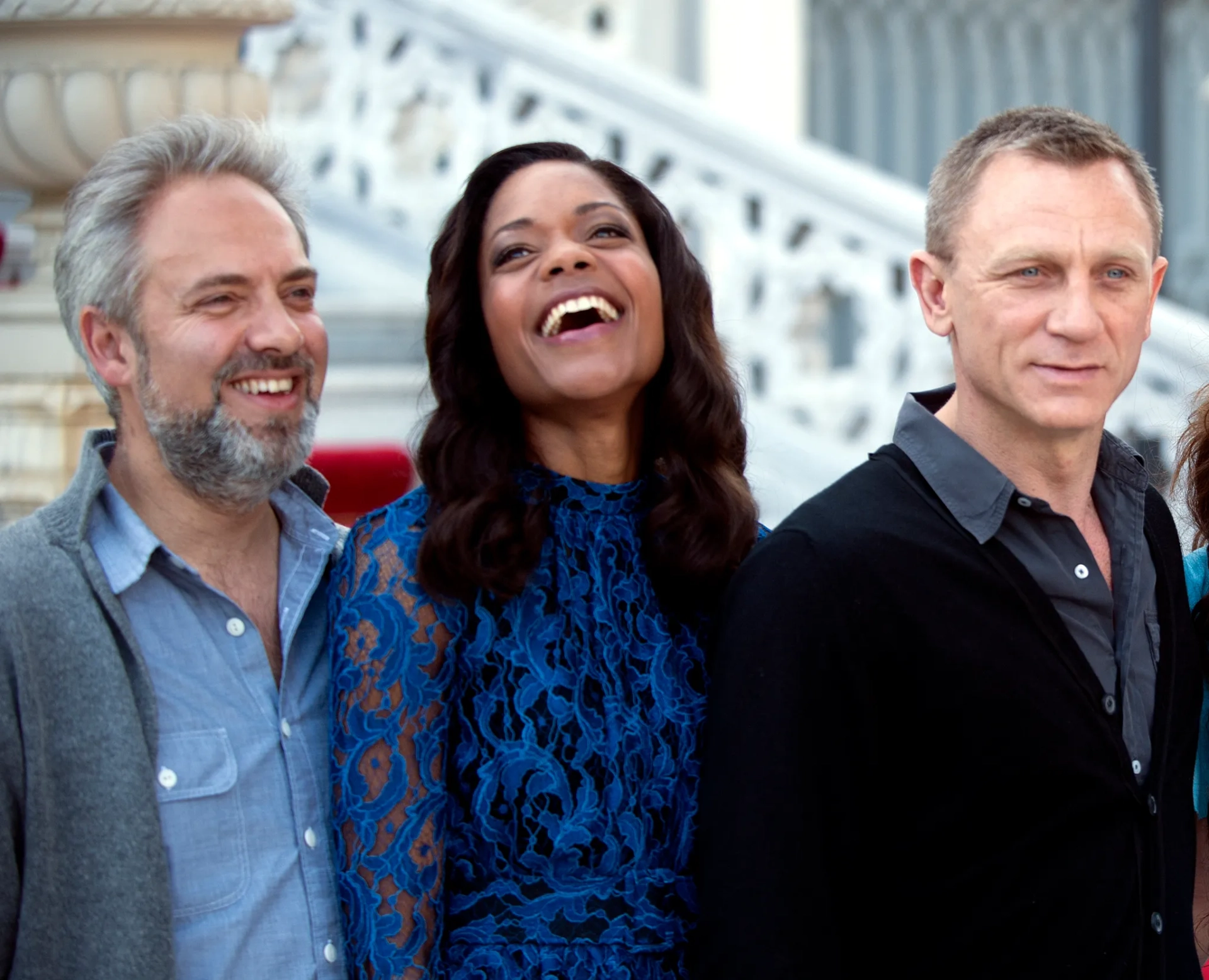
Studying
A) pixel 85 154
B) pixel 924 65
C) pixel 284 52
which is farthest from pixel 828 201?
pixel 924 65

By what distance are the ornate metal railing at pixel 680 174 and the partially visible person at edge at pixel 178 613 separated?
3286 mm

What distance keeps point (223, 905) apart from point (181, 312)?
81 centimetres

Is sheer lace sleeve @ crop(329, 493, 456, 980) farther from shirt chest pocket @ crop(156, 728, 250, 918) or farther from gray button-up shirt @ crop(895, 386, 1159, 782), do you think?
gray button-up shirt @ crop(895, 386, 1159, 782)

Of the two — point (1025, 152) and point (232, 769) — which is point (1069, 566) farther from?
point (232, 769)

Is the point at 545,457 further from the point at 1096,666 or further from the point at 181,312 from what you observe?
the point at 1096,666

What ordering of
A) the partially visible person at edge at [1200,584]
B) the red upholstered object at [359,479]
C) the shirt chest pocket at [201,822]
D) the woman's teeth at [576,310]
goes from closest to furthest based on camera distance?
the shirt chest pocket at [201,822] → the woman's teeth at [576,310] → the partially visible person at edge at [1200,584] → the red upholstered object at [359,479]

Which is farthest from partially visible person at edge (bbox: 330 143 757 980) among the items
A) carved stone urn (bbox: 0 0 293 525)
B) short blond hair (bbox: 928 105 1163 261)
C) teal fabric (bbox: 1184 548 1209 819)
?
carved stone urn (bbox: 0 0 293 525)

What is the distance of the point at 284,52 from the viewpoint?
21.0ft

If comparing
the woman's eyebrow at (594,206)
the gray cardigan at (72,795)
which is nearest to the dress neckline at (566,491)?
the woman's eyebrow at (594,206)

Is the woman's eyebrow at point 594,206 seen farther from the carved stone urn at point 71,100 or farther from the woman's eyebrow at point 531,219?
the carved stone urn at point 71,100

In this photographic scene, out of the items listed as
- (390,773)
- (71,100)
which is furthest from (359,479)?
(390,773)

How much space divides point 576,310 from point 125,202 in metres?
0.65

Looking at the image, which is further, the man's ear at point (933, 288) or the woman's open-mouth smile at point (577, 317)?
the woman's open-mouth smile at point (577, 317)

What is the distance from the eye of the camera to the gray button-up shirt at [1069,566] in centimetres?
230
